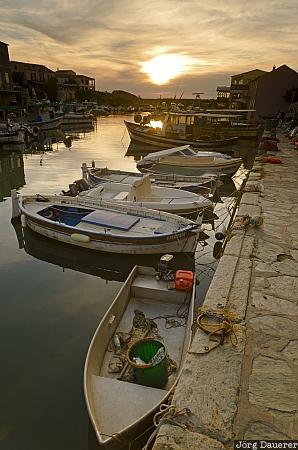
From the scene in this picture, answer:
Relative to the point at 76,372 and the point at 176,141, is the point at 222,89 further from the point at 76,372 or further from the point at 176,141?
the point at 76,372

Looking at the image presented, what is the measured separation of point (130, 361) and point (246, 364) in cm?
184

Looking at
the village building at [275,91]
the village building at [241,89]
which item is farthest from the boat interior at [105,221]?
the village building at [241,89]

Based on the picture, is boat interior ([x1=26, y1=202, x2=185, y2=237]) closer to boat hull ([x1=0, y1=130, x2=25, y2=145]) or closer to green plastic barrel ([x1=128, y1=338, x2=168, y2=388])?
green plastic barrel ([x1=128, y1=338, x2=168, y2=388])

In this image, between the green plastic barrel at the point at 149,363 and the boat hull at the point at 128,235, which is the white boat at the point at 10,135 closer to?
the boat hull at the point at 128,235

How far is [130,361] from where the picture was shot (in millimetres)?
4695

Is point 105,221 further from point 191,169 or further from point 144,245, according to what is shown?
point 191,169

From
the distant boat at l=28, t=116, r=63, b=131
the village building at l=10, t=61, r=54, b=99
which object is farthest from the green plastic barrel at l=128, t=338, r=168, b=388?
the village building at l=10, t=61, r=54, b=99

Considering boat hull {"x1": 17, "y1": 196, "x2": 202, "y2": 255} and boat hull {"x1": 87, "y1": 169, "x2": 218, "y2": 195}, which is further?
boat hull {"x1": 87, "y1": 169, "x2": 218, "y2": 195}

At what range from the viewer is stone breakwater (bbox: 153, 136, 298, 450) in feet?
9.30

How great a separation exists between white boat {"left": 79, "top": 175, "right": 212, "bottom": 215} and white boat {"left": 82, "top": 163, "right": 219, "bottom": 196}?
65.5 inches

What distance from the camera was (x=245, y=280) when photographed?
5.22m

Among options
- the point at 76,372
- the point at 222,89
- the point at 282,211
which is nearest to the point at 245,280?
the point at 76,372

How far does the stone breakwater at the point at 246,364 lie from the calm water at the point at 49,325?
2644mm

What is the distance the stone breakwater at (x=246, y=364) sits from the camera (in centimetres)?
283
